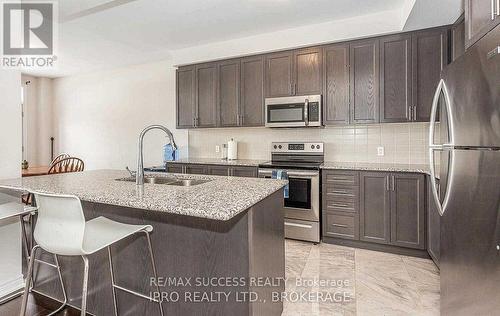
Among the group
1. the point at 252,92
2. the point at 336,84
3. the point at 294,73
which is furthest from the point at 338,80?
the point at 252,92

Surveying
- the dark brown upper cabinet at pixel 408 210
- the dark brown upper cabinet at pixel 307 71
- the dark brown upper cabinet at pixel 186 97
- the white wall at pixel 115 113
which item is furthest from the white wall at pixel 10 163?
the dark brown upper cabinet at pixel 408 210

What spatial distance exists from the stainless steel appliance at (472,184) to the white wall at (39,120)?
7.14 metres

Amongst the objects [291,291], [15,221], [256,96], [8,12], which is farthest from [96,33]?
[291,291]

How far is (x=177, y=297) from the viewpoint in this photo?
1.60m

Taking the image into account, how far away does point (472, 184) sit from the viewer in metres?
1.31

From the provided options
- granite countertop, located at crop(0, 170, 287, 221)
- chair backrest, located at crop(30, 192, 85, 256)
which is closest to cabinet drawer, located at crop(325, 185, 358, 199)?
granite countertop, located at crop(0, 170, 287, 221)

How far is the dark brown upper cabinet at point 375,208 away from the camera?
2885 millimetres

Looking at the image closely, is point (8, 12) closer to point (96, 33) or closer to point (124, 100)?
point (96, 33)

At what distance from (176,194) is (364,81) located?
260 centimetres

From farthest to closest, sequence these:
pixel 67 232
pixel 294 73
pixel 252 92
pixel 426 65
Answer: pixel 252 92, pixel 294 73, pixel 426 65, pixel 67 232

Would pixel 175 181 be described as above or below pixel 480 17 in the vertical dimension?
below

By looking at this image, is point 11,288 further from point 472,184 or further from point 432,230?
point 432,230

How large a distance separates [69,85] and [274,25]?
4.79 m

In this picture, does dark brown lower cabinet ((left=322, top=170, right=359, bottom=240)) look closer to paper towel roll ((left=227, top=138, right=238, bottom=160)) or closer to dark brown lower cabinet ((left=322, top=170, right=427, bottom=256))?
dark brown lower cabinet ((left=322, top=170, right=427, bottom=256))
